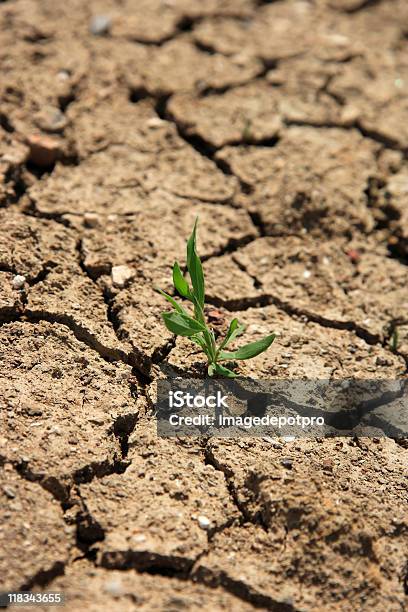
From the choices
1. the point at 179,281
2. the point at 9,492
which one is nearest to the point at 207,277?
the point at 179,281

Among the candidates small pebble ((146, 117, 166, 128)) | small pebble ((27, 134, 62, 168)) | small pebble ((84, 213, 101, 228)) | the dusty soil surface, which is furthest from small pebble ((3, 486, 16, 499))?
small pebble ((146, 117, 166, 128))

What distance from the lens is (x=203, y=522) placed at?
6.25ft

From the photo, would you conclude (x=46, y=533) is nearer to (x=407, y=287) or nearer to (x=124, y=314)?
(x=124, y=314)

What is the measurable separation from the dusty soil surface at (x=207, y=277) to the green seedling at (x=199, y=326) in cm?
10

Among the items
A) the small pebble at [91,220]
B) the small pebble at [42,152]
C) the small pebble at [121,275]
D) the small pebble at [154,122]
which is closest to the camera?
the small pebble at [121,275]

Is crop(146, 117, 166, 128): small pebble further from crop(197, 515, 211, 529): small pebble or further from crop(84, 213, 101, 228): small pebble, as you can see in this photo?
crop(197, 515, 211, 529): small pebble

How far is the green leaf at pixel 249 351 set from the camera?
2.14 m

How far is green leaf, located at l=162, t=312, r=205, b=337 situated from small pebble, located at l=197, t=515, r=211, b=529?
0.56 metres

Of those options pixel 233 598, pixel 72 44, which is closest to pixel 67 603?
pixel 233 598

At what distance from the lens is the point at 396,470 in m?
2.12

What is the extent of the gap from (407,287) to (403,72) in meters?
1.48

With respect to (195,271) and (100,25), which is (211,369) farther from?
(100,25)

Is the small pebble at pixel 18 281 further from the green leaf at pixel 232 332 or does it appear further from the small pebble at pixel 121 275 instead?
the green leaf at pixel 232 332

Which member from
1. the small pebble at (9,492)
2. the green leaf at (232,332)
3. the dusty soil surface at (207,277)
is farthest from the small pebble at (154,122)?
the small pebble at (9,492)
